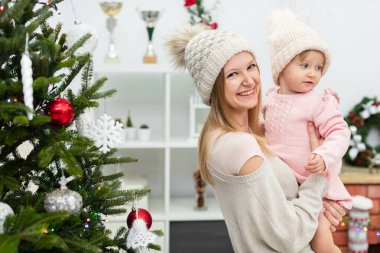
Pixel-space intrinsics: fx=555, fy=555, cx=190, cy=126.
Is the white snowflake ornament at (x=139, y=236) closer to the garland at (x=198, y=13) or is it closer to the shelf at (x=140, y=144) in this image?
the shelf at (x=140, y=144)

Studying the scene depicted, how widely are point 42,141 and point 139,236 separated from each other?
359mm

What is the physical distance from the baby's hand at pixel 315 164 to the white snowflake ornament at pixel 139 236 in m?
0.51

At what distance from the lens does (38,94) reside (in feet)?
4.00

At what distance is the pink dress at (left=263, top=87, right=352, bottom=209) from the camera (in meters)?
1.71

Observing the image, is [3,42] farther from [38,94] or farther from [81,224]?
[81,224]

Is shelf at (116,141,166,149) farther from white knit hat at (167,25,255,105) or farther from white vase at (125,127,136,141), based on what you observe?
white knit hat at (167,25,255,105)

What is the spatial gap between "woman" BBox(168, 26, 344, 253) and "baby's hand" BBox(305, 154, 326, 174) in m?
0.03

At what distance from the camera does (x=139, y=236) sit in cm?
140

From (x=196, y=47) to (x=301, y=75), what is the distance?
0.35 m

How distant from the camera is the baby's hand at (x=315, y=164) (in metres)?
1.61

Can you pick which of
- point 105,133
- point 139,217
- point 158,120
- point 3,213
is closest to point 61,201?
point 3,213

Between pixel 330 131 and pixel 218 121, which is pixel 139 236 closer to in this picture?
pixel 218 121

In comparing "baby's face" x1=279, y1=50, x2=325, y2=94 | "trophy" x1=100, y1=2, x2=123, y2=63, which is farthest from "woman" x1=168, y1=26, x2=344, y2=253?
"trophy" x1=100, y1=2, x2=123, y2=63

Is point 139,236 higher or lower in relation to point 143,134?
higher
